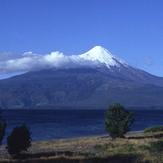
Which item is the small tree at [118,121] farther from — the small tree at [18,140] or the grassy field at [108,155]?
the small tree at [18,140]

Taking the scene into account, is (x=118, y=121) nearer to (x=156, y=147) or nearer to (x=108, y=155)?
(x=156, y=147)

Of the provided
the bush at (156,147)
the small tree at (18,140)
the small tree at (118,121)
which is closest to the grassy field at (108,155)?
the bush at (156,147)

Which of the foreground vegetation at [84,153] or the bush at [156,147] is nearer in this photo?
the foreground vegetation at [84,153]

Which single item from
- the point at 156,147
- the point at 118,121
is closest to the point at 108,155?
the point at 156,147

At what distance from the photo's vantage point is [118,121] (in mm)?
80250

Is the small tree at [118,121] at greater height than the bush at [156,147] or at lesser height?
greater

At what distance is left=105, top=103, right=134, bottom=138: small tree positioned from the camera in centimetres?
7988

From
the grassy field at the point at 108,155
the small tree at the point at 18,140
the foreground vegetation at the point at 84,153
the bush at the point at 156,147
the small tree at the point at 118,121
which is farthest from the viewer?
the small tree at the point at 118,121

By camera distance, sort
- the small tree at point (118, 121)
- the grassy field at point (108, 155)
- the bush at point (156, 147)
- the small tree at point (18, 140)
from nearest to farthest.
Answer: the grassy field at point (108, 155) → the small tree at point (18, 140) → the bush at point (156, 147) → the small tree at point (118, 121)

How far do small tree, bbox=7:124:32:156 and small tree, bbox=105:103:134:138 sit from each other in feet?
79.7

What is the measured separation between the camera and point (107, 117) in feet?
263

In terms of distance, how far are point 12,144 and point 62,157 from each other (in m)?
6.21

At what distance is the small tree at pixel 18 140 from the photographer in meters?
56.3

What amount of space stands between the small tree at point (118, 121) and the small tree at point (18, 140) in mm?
24292
